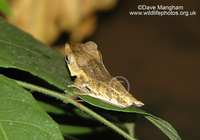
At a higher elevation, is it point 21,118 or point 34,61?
point 34,61

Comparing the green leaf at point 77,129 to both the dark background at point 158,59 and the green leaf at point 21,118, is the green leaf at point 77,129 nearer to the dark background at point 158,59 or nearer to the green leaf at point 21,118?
the green leaf at point 21,118

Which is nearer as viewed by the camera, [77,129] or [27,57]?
[27,57]

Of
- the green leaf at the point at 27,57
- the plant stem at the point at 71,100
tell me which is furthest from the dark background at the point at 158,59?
the plant stem at the point at 71,100

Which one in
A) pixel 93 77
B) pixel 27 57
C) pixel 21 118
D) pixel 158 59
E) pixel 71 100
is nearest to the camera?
pixel 21 118

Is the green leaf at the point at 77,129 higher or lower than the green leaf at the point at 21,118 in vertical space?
lower

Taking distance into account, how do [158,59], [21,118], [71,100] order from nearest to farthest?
[21,118] < [71,100] < [158,59]

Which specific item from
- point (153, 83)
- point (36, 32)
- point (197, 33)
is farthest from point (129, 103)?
point (197, 33)

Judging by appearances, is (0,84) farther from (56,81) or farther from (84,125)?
(84,125)

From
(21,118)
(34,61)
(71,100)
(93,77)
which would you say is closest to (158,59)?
(93,77)

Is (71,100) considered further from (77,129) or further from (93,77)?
(77,129)
